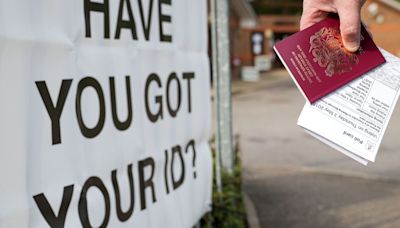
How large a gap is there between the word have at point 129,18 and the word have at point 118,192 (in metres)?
0.57

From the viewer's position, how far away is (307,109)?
5.33 feet

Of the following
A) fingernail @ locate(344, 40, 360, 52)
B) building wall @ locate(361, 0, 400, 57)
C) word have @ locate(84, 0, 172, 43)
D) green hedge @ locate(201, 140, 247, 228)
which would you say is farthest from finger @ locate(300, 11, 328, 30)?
building wall @ locate(361, 0, 400, 57)

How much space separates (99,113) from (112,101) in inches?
4.0

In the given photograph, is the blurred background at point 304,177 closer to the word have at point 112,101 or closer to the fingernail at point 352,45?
the word have at point 112,101

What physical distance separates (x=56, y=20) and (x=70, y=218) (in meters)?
0.70

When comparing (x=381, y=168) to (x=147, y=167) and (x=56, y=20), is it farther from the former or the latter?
(x=56, y=20)

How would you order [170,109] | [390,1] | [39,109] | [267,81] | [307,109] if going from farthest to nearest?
1. [390,1]
2. [267,81]
3. [170,109]
4. [39,109]
5. [307,109]

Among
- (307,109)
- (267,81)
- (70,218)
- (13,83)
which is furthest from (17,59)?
(267,81)

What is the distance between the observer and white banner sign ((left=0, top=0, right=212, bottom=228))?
1.67 metres

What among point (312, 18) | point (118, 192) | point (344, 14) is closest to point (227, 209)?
point (118, 192)

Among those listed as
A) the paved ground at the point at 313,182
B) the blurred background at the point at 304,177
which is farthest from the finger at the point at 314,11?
the paved ground at the point at 313,182

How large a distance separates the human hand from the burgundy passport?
0.10 ft

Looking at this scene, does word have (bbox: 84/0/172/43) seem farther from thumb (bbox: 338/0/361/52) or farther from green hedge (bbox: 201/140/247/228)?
green hedge (bbox: 201/140/247/228)

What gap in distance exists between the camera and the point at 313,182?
6.46 m
